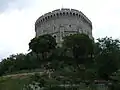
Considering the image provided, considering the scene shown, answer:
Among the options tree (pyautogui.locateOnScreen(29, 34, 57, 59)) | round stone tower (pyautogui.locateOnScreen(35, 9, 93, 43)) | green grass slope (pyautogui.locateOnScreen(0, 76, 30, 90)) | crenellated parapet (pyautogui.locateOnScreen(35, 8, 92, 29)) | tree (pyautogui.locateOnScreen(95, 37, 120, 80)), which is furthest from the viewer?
crenellated parapet (pyautogui.locateOnScreen(35, 8, 92, 29))

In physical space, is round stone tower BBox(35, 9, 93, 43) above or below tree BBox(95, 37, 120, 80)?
above

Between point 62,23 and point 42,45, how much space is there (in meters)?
15.1

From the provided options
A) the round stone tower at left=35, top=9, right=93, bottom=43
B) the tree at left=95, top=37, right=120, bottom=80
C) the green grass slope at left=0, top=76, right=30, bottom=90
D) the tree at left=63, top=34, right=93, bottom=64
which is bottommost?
the green grass slope at left=0, top=76, right=30, bottom=90

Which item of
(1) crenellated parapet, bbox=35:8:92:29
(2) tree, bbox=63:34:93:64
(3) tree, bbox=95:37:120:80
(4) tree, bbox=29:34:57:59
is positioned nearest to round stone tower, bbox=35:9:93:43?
(1) crenellated parapet, bbox=35:8:92:29

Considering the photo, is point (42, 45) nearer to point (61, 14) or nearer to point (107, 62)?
point (107, 62)

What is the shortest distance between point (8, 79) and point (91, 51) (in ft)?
36.6

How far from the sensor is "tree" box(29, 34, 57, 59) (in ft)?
146

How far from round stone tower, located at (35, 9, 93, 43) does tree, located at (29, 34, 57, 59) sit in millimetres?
11237

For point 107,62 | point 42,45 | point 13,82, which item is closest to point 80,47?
point 42,45

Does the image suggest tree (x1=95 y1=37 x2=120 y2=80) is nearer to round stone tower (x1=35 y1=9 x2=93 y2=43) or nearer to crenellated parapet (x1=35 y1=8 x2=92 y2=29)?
round stone tower (x1=35 y1=9 x2=93 y2=43)

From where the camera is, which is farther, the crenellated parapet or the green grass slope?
the crenellated parapet

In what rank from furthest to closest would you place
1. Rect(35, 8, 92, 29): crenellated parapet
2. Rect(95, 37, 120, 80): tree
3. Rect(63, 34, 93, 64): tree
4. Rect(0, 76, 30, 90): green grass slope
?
Rect(35, 8, 92, 29): crenellated parapet
Rect(63, 34, 93, 64): tree
Rect(95, 37, 120, 80): tree
Rect(0, 76, 30, 90): green grass slope

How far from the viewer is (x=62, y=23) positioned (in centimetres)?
5888

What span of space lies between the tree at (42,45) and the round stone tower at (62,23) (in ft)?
36.9
